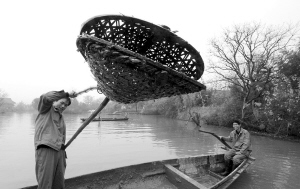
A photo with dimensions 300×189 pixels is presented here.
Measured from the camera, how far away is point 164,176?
4164 millimetres

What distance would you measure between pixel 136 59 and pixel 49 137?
1.44m

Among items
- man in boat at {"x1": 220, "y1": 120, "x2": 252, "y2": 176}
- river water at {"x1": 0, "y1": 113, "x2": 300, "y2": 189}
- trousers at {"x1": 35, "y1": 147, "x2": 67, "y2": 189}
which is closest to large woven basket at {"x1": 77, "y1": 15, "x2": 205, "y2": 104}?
trousers at {"x1": 35, "y1": 147, "x2": 67, "y2": 189}

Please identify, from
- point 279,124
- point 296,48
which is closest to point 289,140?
point 279,124

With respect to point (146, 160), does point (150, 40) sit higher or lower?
higher

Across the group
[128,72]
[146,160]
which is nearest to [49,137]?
[128,72]

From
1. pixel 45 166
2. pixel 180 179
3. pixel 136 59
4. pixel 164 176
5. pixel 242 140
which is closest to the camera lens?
pixel 136 59

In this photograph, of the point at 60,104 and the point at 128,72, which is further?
the point at 60,104

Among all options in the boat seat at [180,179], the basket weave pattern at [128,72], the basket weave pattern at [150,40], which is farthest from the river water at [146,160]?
the basket weave pattern at [128,72]

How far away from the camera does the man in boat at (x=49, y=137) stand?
203 cm

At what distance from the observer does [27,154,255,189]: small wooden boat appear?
331 cm

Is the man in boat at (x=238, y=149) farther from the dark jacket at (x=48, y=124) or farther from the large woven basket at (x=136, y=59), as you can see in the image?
the dark jacket at (x=48, y=124)

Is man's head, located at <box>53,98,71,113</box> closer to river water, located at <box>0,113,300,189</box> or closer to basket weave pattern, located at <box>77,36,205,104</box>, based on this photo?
basket weave pattern, located at <box>77,36,205,104</box>

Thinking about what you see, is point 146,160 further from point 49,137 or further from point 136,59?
point 136,59

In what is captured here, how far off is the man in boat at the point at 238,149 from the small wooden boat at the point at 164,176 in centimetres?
17
